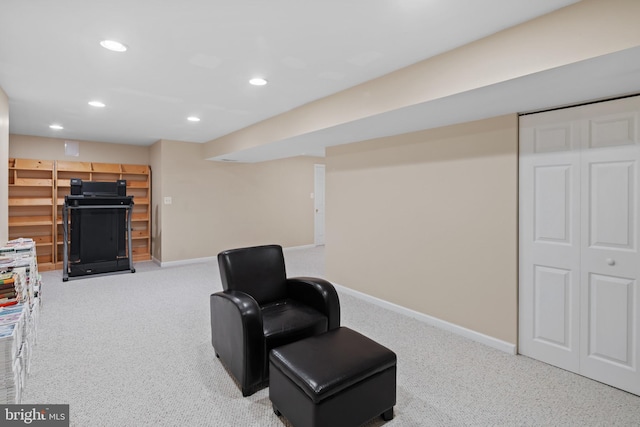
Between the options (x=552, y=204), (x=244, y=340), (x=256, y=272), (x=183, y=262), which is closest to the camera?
(x=244, y=340)

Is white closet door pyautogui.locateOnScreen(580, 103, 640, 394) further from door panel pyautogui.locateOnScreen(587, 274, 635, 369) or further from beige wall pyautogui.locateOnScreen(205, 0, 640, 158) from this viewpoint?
beige wall pyautogui.locateOnScreen(205, 0, 640, 158)

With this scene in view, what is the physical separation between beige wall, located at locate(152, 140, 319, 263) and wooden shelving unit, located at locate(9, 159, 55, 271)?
166 centimetres

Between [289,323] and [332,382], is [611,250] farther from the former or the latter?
[289,323]

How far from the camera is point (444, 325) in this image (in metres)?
3.22

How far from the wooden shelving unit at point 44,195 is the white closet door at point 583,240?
21.6ft

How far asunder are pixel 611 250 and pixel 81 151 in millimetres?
7578

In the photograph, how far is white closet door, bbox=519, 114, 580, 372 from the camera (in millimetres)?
2438

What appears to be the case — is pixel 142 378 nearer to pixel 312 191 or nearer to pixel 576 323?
pixel 576 323

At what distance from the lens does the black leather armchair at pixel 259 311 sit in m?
2.13

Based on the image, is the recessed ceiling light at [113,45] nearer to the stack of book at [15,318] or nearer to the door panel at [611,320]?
the stack of book at [15,318]

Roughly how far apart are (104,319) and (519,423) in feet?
12.6

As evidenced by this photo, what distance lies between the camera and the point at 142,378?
235 centimetres

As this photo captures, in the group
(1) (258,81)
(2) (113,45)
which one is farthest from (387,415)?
(2) (113,45)

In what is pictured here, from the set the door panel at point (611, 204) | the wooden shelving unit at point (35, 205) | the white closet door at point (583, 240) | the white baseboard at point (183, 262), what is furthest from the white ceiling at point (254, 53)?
the white baseboard at point (183, 262)
